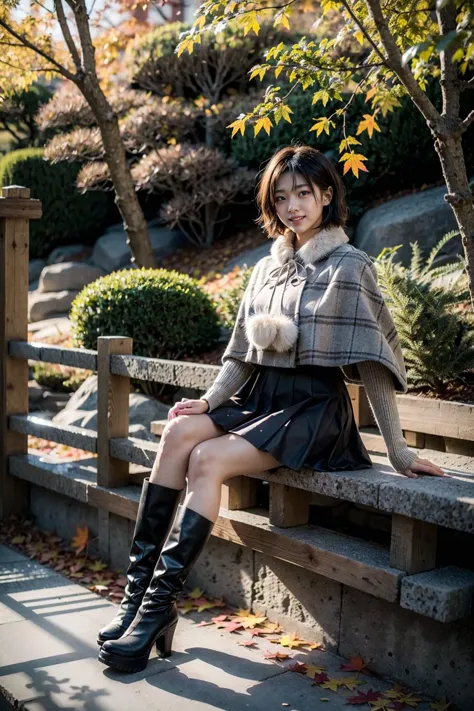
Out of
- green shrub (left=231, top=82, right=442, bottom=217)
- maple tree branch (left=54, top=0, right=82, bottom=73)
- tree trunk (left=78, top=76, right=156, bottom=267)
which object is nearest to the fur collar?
green shrub (left=231, top=82, right=442, bottom=217)

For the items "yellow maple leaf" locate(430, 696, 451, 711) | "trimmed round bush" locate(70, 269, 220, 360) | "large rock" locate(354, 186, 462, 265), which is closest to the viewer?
"yellow maple leaf" locate(430, 696, 451, 711)

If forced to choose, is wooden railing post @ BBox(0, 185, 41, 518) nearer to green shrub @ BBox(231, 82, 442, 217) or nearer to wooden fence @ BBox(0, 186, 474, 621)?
wooden fence @ BBox(0, 186, 474, 621)

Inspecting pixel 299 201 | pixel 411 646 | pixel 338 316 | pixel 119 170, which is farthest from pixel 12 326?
pixel 119 170

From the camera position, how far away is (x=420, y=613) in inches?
101

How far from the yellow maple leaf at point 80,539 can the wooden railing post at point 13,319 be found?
2.22 ft

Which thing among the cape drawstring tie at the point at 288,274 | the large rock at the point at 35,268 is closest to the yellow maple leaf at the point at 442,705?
the cape drawstring tie at the point at 288,274

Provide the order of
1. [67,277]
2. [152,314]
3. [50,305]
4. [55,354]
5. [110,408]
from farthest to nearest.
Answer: [67,277] → [50,305] → [152,314] → [55,354] → [110,408]

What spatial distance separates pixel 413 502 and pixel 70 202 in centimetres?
937

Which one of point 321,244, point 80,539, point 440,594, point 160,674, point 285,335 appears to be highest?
point 321,244

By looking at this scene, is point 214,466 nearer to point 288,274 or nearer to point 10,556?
point 288,274

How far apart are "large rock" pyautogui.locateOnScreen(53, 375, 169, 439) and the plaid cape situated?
8.82ft

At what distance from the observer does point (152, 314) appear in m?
6.34

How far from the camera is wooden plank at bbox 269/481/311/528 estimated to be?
3.14 m

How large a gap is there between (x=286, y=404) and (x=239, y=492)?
1.75ft
